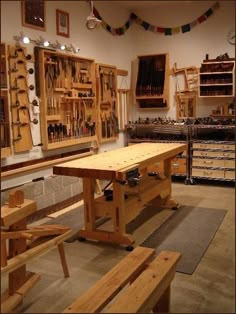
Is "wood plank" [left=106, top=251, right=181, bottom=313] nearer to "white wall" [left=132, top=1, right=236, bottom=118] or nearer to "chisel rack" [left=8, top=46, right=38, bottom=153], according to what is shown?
"chisel rack" [left=8, top=46, right=38, bottom=153]

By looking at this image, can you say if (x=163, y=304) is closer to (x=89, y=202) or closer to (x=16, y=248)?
(x=16, y=248)

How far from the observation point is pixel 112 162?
111 inches

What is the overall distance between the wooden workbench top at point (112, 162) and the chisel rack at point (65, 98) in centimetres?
83

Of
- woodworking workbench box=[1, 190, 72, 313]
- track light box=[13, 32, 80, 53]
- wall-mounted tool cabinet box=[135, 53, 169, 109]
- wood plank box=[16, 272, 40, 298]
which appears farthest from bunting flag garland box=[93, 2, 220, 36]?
wood plank box=[16, 272, 40, 298]

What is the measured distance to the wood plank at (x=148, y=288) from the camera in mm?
887

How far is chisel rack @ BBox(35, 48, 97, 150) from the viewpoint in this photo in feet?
12.0

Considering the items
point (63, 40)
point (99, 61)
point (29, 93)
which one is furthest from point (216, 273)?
point (99, 61)

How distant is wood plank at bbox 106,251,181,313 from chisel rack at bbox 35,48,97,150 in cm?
245

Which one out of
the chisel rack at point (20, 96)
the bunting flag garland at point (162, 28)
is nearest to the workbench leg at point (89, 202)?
the chisel rack at point (20, 96)

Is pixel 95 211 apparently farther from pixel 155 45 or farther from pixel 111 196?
pixel 155 45

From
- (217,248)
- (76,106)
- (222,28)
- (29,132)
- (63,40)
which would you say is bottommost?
(217,248)

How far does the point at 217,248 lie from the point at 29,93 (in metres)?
2.23

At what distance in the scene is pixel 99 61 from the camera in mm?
4629

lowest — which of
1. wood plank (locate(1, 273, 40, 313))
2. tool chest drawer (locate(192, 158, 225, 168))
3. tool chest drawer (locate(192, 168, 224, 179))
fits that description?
wood plank (locate(1, 273, 40, 313))
